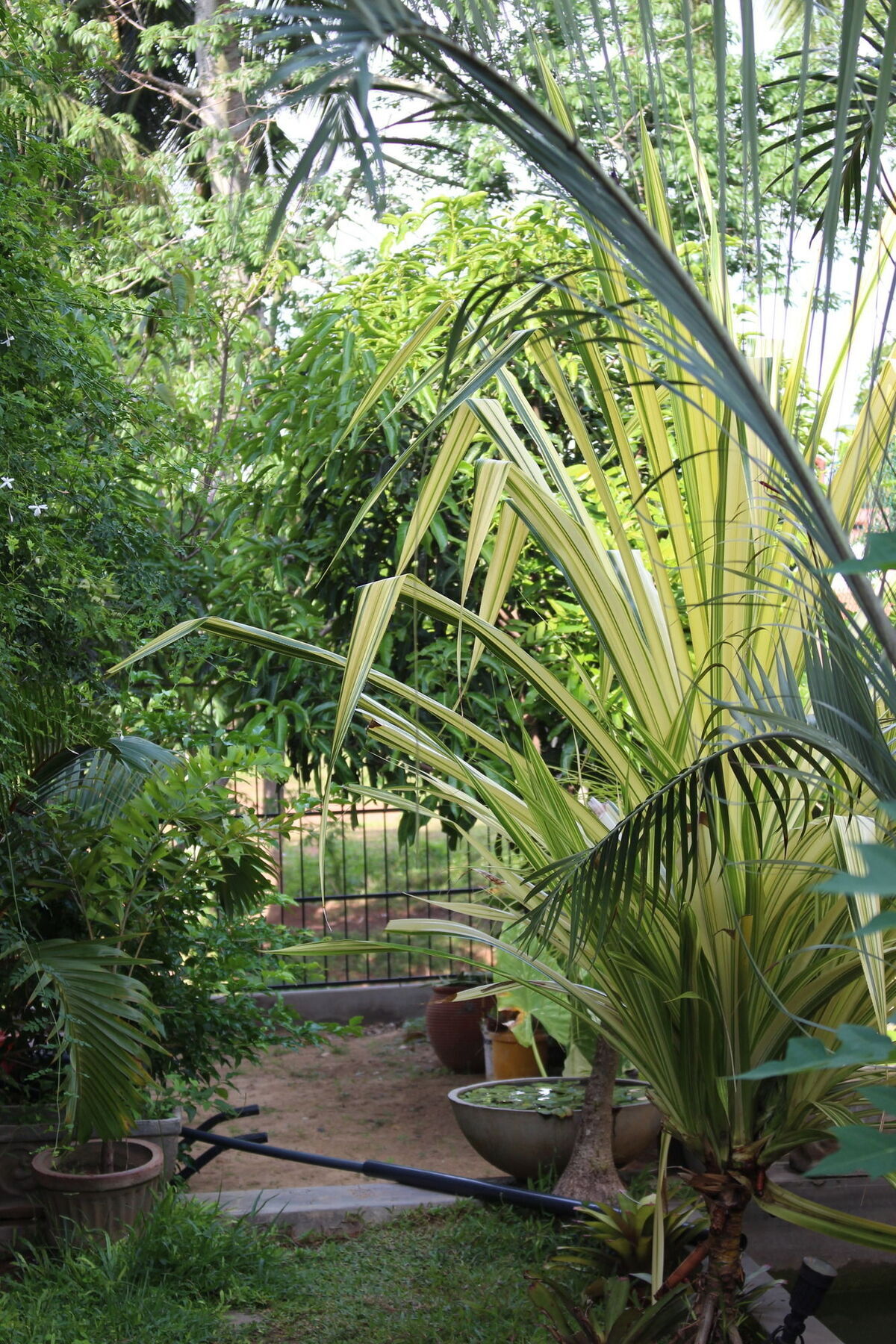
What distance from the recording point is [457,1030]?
5309mm

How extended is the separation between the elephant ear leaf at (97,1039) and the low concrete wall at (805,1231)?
1.59 meters

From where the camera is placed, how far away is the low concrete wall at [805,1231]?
285cm

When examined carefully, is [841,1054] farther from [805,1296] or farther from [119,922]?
[119,922]

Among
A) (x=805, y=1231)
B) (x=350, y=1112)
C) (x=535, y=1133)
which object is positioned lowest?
(x=350, y=1112)

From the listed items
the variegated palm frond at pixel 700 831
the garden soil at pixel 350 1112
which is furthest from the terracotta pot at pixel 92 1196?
the variegated palm frond at pixel 700 831

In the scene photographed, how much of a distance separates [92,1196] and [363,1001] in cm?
370

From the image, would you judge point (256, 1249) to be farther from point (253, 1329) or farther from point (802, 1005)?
point (802, 1005)

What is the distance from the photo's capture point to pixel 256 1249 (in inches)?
117

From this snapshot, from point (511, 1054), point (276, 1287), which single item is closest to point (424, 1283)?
point (276, 1287)

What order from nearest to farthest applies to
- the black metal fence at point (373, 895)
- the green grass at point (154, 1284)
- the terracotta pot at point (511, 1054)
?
the green grass at point (154, 1284), the terracotta pot at point (511, 1054), the black metal fence at point (373, 895)

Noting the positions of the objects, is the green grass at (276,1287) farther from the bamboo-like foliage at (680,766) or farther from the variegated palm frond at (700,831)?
the variegated palm frond at (700,831)

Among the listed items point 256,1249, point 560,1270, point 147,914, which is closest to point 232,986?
point 147,914

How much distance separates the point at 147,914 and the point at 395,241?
324 cm

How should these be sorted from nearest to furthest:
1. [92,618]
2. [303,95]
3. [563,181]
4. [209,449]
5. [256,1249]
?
[303,95] < [563,181] < [92,618] < [256,1249] < [209,449]
